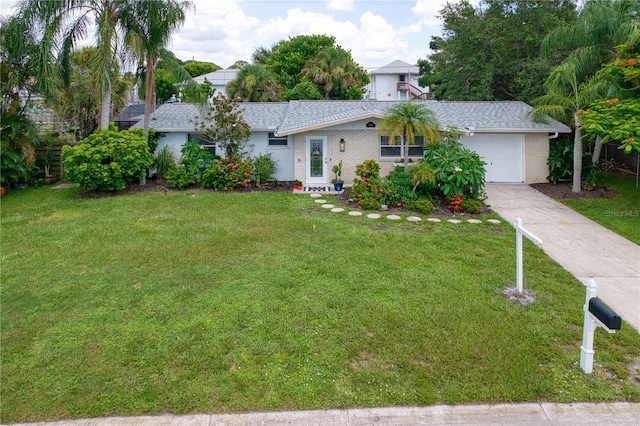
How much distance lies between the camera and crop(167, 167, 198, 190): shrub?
49.1ft

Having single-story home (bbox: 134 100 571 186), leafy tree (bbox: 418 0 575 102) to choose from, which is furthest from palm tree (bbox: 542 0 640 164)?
leafy tree (bbox: 418 0 575 102)

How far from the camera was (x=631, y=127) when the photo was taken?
10.3m

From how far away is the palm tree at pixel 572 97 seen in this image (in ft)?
43.2

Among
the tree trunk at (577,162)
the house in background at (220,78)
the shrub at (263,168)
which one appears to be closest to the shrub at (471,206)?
the tree trunk at (577,162)

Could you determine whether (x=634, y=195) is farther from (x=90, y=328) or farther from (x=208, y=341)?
(x=90, y=328)

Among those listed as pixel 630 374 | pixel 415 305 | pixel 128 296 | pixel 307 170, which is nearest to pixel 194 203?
pixel 307 170

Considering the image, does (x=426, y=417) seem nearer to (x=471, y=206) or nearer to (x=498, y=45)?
(x=471, y=206)

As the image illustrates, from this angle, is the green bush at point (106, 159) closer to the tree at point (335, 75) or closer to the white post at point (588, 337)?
the white post at point (588, 337)

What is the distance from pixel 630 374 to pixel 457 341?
1.77 meters

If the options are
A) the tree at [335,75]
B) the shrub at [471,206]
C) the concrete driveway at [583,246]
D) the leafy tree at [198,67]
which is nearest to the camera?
the concrete driveway at [583,246]

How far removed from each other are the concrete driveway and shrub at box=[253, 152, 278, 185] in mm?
7268

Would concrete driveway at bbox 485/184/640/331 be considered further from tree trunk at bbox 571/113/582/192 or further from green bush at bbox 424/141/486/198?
tree trunk at bbox 571/113/582/192

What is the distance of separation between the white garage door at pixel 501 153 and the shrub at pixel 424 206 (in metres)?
4.88

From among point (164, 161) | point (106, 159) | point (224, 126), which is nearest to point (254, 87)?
point (164, 161)
